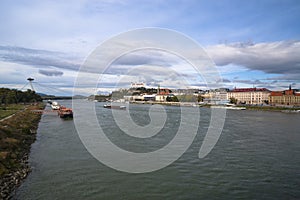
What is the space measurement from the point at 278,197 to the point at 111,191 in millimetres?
2924

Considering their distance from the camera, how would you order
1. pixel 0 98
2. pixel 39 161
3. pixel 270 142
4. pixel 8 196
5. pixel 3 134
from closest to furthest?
pixel 8 196
pixel 39 161
pixel 3 134
pixel 270 142
pixel 0 98

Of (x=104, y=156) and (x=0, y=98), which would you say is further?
(x=0, y=98)

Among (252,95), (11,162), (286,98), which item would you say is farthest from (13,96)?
(252,95)

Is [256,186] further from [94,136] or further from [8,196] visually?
[94,136]

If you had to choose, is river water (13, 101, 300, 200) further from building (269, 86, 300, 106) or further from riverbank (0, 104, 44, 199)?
building (269, 86, 300, 106)

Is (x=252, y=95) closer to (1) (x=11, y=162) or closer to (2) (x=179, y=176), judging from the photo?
(2) (x=179, y=176)

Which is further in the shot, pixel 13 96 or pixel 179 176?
pixel 13 96

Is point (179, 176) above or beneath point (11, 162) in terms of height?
beneath

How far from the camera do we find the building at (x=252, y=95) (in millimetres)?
45897

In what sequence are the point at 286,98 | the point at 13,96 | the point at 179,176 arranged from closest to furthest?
the point at 179,176
the point at 13,96
the point at 286,98

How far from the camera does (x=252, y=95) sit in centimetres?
4709

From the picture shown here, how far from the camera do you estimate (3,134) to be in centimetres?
757

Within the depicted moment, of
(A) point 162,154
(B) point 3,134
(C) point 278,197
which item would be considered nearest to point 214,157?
(A) point 162,154

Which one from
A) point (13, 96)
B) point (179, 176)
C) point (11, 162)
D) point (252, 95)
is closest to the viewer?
point (179, 176)
